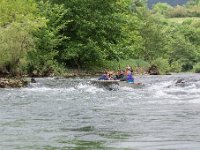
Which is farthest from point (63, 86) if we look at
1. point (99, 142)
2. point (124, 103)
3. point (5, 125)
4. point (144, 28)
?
point (144, 28)

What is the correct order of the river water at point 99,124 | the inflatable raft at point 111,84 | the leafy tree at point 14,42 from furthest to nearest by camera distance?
the leafy tree at point 14,42 < the inflatable raft at point 111,84 < the river water at point 99,124

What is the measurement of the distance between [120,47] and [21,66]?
65.0 feet

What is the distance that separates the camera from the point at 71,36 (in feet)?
210

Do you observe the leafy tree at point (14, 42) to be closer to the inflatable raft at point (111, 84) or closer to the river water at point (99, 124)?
the inflatable raft at point (111, 84)

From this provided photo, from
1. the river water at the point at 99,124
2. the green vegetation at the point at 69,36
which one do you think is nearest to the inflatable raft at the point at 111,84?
the river water at the point at 99,124

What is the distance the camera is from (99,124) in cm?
1778

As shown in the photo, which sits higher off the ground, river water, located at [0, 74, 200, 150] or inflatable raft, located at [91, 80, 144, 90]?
inflatable raft, located at [91, 80, 144, 90]

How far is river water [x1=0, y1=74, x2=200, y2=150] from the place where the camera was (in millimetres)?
13984

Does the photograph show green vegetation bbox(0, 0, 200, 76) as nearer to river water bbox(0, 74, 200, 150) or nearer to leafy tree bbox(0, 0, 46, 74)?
leafy tree bbox(0, 0, 46, 74)

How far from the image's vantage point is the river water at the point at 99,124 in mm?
13984

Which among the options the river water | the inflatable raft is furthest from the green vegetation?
the river water

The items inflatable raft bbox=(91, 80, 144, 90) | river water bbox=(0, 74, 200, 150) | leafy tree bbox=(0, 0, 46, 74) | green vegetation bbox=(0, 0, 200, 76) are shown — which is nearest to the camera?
river water bbox=(0, 74, 200, 150)

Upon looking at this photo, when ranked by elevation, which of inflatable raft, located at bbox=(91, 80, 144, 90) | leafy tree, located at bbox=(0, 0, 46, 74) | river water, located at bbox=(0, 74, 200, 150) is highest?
leafy tree, located at bbox=(0, 0, 46, 74)

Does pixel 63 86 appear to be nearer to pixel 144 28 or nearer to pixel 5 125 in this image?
pixel 5 125
